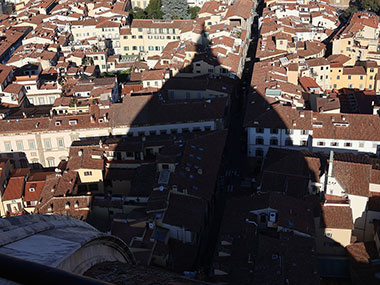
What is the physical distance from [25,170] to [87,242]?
1196 inches

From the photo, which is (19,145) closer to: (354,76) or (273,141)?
(273,141)

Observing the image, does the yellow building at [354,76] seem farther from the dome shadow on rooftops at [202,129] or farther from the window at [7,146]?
the window at [7,146]

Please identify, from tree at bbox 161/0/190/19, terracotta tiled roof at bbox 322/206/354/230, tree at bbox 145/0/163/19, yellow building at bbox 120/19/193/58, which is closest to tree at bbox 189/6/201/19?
tree at bbox 161/0/190/19

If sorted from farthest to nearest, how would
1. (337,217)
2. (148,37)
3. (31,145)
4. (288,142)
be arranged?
(148,37)
(31,145)
(288,142)
(337,217)

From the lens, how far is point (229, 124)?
45125mm

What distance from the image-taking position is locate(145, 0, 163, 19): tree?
253 feet

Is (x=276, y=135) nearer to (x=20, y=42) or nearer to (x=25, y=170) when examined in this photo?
(x=25, y=170)

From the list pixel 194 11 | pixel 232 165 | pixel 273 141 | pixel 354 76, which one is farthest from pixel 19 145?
pixel 194 11

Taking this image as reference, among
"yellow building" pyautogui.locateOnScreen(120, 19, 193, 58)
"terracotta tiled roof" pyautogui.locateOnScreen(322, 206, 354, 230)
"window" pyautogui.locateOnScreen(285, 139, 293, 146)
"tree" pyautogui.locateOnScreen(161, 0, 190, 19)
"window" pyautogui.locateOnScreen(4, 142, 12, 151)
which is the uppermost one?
"tree" pyautogui.locateOnScreen(161, 0, 190, 19)

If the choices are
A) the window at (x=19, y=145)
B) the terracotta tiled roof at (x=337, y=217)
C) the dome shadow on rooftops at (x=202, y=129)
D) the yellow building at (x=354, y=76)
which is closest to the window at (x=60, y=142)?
the window at (x=19, y=145)

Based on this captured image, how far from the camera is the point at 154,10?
3095 inches

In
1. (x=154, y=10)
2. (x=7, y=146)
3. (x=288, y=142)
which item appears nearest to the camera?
(x=288, y=142)

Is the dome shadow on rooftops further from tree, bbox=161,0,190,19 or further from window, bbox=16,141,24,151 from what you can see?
tree, bbox=161,0,190,19

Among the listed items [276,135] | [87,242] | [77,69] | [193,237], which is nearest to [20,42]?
[77,69]
